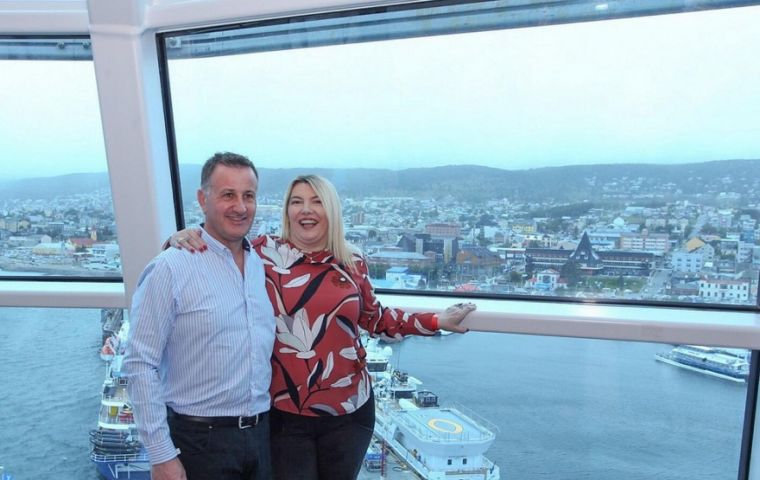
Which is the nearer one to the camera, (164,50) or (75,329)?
(164,50)

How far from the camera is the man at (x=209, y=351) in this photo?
1.77m

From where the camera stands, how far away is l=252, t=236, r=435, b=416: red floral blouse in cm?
207

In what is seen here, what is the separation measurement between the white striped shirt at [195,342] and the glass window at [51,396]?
1997 mm

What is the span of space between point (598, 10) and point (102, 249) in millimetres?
2976

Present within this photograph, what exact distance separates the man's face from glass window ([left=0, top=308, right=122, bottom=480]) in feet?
6.70

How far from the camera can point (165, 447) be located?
176cm

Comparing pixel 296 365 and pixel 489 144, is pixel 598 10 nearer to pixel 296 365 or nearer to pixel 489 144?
pixel 489 144

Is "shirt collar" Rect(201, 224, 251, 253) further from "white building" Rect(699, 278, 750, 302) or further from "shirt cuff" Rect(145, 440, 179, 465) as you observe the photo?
"white building" Rect(699, 278, 750, 302)

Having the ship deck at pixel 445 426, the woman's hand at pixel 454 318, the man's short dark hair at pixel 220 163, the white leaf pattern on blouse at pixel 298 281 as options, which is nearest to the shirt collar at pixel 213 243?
the man's short dark hair at pixel 220 163

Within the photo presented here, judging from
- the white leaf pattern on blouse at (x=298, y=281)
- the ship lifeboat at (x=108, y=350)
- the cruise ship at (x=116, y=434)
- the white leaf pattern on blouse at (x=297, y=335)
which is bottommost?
the cruise ship at (x=116, y=434)

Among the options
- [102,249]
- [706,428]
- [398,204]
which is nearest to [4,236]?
[102,249]

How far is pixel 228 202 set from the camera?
1.91 meters

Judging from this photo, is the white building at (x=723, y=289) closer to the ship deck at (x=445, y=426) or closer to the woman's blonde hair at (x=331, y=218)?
the ship deck at (x=445, y=426)

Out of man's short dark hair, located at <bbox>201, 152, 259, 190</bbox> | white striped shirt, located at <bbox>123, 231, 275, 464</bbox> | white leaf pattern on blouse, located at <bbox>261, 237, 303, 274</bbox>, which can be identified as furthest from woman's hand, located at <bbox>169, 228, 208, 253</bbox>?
white leaf pattern on blouse, located at <bbox>261, 237, 303, 274</bbox>
